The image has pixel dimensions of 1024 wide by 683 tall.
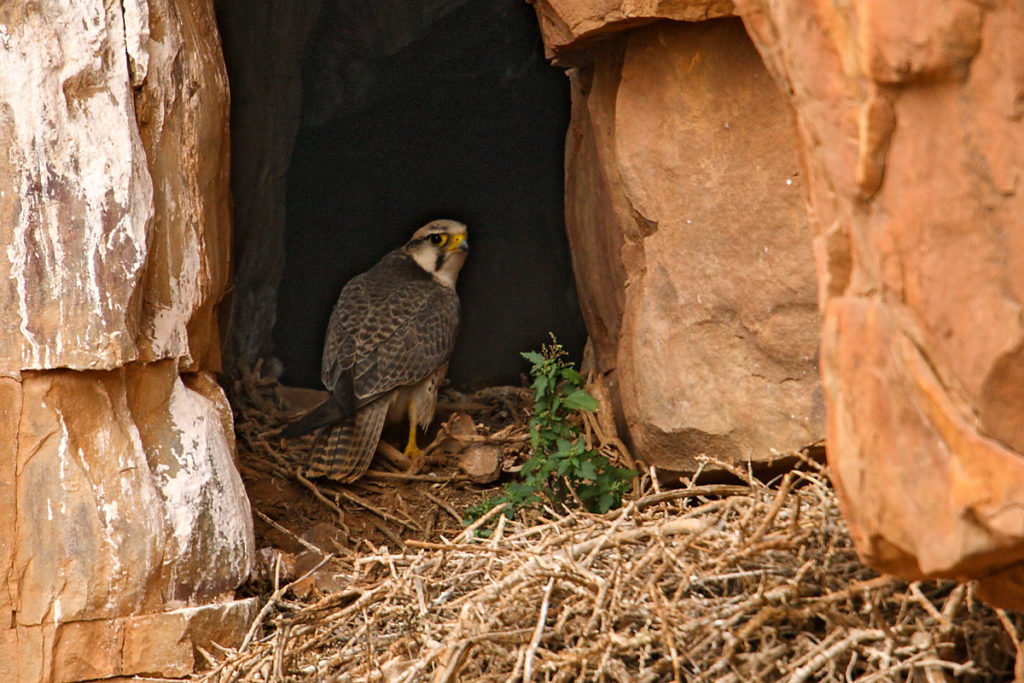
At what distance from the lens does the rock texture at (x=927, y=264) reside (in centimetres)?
156

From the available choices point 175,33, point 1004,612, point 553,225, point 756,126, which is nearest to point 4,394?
point 175,33

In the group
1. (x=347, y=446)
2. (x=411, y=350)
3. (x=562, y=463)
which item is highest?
(x=411, y=350)

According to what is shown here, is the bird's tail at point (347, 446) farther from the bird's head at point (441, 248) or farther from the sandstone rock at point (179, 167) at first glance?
the sandstone rock at point (179, 167)

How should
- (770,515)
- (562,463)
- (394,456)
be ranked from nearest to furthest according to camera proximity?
1. (770,515)
2. (562,463)
3. (394,456)

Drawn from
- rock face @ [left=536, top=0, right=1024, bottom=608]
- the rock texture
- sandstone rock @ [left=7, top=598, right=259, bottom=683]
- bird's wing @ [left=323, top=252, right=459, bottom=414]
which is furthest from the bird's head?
the rock texture

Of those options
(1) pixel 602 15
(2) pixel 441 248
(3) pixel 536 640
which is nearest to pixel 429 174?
(2) pixel 441 248

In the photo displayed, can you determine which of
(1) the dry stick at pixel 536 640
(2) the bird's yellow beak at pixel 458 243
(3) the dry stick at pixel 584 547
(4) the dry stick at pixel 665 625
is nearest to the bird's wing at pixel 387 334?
(2) the bird's yellow beak at pixel 458 243

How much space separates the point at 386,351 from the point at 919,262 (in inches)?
149

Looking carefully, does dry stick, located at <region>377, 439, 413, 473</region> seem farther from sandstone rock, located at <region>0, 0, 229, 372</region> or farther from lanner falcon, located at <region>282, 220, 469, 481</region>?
sandstone rock, located at <region>0, 0, 229, 372</region>

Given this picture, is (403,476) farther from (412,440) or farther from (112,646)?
(112,646)

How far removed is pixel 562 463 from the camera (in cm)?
389

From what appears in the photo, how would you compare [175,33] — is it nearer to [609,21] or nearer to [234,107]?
[609,21]

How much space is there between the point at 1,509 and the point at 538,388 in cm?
191

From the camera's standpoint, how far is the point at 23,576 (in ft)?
10.3
